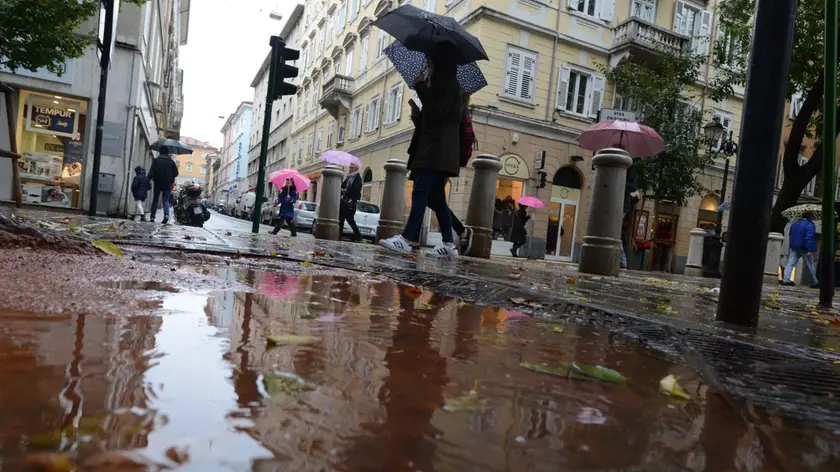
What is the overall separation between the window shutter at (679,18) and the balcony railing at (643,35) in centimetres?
148

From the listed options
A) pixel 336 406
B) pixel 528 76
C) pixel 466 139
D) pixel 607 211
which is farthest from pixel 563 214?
pixel 336 406

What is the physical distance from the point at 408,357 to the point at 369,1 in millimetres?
29488

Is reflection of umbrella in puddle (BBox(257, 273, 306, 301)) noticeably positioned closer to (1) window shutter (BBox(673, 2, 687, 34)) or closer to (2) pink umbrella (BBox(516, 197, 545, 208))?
(2) pink umbrella (BBox(516, 197, 545, 208))

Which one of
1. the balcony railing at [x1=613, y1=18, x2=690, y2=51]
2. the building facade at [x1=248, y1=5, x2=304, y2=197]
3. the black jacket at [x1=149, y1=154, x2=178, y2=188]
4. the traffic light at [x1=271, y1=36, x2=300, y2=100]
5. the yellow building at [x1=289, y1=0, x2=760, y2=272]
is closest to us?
the traffic light at [x1=271, y1=36, x2=300, y2=100]

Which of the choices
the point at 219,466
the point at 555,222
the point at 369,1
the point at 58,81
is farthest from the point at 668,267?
the point at 219,466

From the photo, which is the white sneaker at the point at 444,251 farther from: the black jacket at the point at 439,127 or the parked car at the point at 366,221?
the parked car at the point at 366,221

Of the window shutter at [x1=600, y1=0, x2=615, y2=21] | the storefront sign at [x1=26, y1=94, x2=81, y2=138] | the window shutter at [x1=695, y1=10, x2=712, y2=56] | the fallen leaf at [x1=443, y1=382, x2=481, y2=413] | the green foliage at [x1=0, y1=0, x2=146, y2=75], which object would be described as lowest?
the fallen leaf at [x1=443, y1=382, x2=481, y2=413]

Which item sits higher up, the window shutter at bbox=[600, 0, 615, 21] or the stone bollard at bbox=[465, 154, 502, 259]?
the window shutter at bbox=[600, 0, 615, 21]

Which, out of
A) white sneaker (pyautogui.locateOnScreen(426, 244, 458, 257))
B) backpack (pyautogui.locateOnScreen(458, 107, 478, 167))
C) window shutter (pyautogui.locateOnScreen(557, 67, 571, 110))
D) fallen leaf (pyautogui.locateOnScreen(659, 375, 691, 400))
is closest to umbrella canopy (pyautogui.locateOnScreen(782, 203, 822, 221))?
window shutter (pyautogui.locateOnScreen(557, 67, 571, 110))

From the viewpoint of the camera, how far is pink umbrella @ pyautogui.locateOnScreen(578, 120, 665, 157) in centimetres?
1101

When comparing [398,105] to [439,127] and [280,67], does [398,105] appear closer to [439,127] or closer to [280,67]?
[280,67]

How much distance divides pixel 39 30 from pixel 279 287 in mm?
9928

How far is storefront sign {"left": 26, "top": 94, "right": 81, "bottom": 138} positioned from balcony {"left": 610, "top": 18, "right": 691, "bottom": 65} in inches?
681

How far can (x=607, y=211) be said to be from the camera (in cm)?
691
